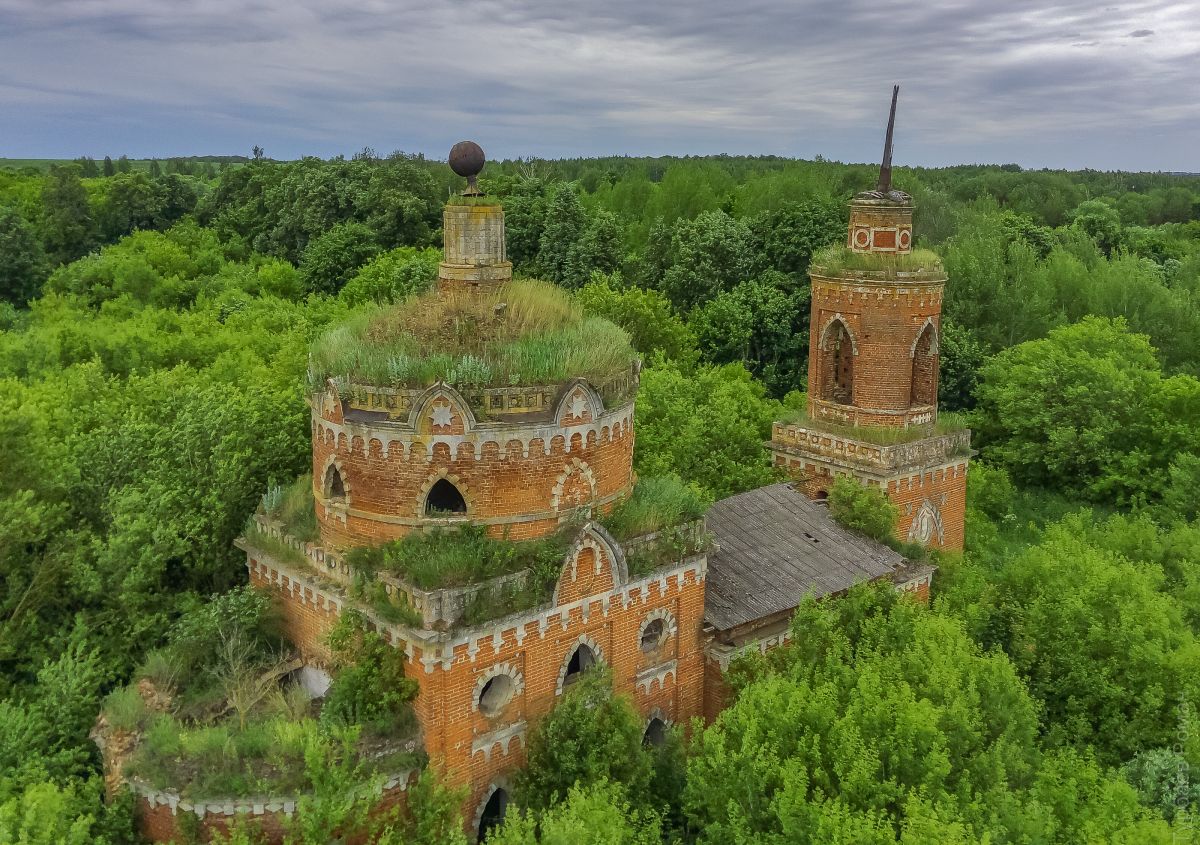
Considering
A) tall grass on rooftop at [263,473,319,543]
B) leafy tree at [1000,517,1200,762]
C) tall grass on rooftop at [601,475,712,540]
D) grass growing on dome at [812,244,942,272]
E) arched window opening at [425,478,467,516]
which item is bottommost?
leafy tree at [1000,517,1200,762]

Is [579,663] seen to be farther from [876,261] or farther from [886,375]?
[876,261]

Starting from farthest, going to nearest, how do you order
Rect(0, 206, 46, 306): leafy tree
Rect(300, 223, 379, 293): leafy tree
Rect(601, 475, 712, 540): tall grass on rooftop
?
1. Rect(0, 206, 46, 306): leafy tree
2. Rect(300, 223, 379, 293): leafy tree
3. Rect(601, 475, 712, 540): tall grass on rooftop

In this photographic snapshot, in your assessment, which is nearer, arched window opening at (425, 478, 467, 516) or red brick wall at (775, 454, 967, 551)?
arched window opening at (425, 478, 467, 516)

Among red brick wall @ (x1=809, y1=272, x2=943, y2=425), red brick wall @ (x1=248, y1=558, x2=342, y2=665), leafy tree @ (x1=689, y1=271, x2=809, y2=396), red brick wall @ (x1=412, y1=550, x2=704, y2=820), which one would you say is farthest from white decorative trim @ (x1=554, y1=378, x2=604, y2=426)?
leafy tree @ (x1=689, y1=271, x2=809, y2=396)

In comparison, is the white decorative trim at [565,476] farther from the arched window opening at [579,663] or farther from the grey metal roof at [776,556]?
the grey metal roof at [776,556]

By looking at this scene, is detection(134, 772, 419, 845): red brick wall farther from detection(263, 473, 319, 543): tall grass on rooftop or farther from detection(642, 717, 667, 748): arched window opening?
detection(642, 717, 667, 748): arched window opening

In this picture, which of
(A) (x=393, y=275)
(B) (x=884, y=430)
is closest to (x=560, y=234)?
(A) (x=393, y=275)

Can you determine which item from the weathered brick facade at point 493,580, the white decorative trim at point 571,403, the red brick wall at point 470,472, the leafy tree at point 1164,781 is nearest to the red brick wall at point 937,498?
the weathered brick facade at point 493,580
